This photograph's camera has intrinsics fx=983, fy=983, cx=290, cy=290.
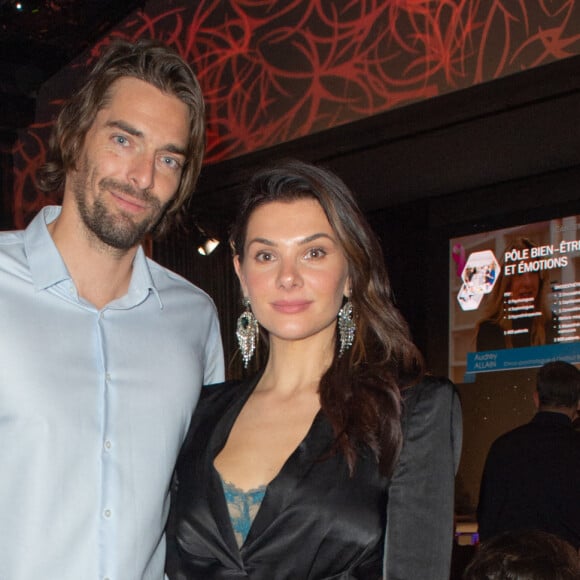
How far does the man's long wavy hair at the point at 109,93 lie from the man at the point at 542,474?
6.27 ft

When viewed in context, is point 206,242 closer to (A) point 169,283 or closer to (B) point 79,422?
(A) point 169,283

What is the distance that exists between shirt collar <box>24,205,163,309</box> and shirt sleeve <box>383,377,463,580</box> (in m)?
0.69

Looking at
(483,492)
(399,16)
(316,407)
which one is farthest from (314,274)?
(399,16)

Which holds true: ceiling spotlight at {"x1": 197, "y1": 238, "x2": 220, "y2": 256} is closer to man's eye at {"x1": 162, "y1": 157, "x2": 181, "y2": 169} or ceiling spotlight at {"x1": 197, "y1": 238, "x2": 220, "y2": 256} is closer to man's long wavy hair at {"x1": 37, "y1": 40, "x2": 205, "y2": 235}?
man's long wavy hair at {"x1": 37, "y1": 40, "x2": 205, "y2": 235}

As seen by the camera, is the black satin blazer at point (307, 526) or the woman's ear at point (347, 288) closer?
the black satin blazer at point (307, 526)

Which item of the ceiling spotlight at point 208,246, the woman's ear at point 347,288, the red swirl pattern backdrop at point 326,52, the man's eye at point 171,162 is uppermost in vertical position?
the red swirl pattern backdrop at point 326,52

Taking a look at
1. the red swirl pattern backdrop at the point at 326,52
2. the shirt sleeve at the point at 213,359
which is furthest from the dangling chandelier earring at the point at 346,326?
the red swirl pattern backdrop at the point at 326,52

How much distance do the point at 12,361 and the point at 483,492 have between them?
7.68ft

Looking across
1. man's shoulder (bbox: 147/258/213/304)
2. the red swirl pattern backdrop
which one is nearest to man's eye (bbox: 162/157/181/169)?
man's shoulder (bbox: 147/258/213/304)

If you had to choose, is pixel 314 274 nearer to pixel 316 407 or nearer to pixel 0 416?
pixel 316 407

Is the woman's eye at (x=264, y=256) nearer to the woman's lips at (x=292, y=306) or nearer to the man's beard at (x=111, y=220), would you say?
the woman's lips at (x=292, y=306)

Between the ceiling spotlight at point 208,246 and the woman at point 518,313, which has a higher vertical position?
the ceiling spotlight at point 208,246

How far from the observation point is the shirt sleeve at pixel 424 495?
1791 mm

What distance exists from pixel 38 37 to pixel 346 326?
4.59 meters
